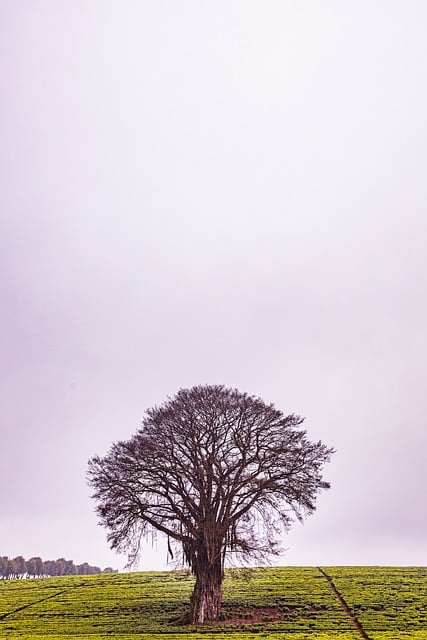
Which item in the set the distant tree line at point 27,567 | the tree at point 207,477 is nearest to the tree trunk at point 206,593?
the tree at point 207,477

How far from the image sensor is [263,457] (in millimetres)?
48000

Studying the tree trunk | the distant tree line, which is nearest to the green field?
the tree trunk

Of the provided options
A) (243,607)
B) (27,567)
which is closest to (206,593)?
(243,607)

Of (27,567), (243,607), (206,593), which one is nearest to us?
(206,593)

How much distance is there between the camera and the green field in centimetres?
3952

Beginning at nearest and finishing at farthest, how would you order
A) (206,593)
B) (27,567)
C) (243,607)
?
(206,593) < (243,607) < (27,567)

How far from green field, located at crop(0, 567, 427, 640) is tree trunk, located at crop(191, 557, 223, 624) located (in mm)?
1307

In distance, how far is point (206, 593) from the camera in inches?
1732

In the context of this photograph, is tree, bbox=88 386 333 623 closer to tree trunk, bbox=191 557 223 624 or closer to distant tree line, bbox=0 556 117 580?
tree trunk, bbox=191 557 223 624

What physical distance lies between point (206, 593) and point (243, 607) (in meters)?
5.23

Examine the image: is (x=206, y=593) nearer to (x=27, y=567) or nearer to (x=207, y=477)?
(x=207, y=477)

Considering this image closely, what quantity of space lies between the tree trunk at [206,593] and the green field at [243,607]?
131 cm

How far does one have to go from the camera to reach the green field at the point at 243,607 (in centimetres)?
3952

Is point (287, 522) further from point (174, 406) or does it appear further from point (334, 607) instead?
point (174, 406)
